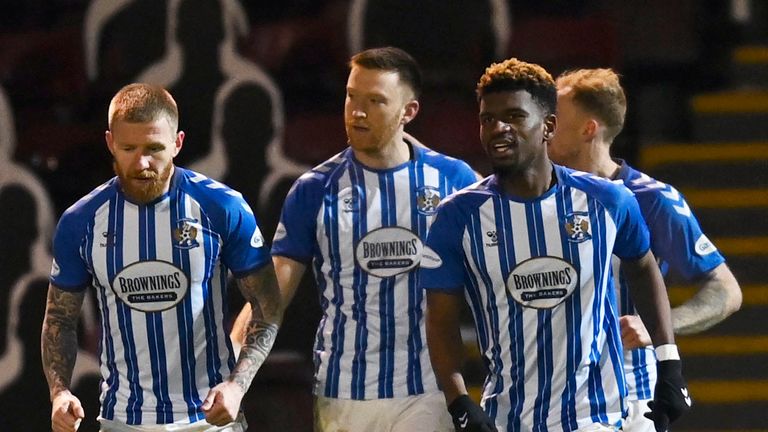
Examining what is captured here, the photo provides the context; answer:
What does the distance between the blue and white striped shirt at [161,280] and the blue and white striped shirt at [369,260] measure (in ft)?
1.41

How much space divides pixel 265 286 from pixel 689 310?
4.04 feet

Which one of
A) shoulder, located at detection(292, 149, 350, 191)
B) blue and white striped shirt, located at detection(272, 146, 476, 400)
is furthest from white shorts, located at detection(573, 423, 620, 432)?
shoulder, located at detection(292, 149, 350, 191)

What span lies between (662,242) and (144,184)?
1492 millimetres

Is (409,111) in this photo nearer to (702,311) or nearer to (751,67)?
(702,311)

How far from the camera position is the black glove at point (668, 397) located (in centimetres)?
399

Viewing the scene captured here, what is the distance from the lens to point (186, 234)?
4293mm

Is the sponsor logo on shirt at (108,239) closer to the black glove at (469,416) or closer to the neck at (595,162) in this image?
the black glove at (469,416)

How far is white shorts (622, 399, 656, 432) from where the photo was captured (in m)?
4.55

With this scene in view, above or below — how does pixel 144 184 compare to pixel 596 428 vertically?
above

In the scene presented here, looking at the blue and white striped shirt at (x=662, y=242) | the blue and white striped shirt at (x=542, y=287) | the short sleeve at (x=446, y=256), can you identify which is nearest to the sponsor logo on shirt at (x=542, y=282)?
the blue and white striped shirt at (x=542, y=287)

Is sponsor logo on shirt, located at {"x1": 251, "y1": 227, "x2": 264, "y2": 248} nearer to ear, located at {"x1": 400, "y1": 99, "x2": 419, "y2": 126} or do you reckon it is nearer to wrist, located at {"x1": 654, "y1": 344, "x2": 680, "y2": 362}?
ear, located at {"x1": 400, "y1": 99, "x2": 419, "y2": 126}

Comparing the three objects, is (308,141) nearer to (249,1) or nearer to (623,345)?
(249,1)

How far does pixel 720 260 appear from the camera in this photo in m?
4.74

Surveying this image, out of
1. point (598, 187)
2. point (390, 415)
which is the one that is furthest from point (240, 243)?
point (598, 187)
